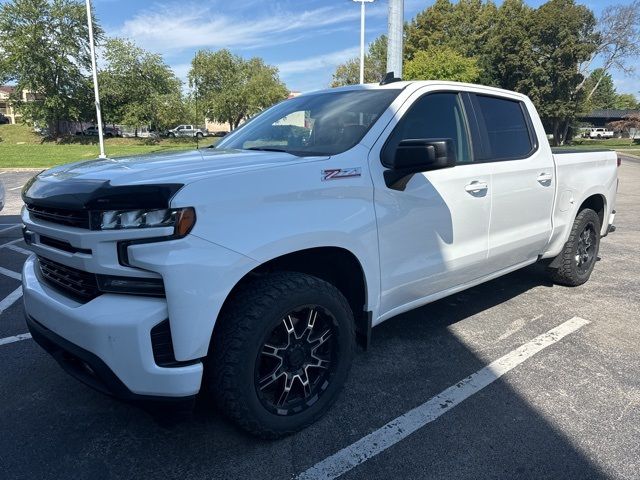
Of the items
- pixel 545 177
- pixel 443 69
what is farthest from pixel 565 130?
pixel 545 177

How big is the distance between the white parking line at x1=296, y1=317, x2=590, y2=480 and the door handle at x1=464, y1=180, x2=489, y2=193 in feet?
4.08

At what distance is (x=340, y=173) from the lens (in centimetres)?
268

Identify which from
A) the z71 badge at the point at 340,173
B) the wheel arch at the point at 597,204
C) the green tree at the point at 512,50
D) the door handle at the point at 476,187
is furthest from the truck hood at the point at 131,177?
the green tree at the point at 512,50

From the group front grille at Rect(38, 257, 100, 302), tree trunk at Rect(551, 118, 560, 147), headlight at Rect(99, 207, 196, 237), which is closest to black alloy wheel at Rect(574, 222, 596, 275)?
headlight at Rect(99, 207, 196, 237)

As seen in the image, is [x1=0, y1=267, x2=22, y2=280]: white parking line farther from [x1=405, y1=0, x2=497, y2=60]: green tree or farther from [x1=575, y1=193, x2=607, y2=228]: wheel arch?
[x1=405, y1=0, x2=497, y2=60]: green tree

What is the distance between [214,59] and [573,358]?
194 ft

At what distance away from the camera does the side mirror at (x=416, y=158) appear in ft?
8.95

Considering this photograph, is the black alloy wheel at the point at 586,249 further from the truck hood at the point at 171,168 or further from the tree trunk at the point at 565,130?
the tree trunk at the point at 565,130

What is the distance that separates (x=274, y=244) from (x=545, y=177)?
9.55ft

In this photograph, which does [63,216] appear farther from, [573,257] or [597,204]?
[597,204]

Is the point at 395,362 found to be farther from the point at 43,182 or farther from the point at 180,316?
the point at 43,182

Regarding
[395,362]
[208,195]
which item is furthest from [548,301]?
[208,195]

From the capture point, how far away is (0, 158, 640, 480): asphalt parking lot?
8.11 ft

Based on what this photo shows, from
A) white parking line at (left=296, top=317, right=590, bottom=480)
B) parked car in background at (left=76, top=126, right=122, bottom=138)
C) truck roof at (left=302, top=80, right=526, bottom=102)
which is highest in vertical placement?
parked car in background at (left=76, top=126, right=122, bottom=138)
